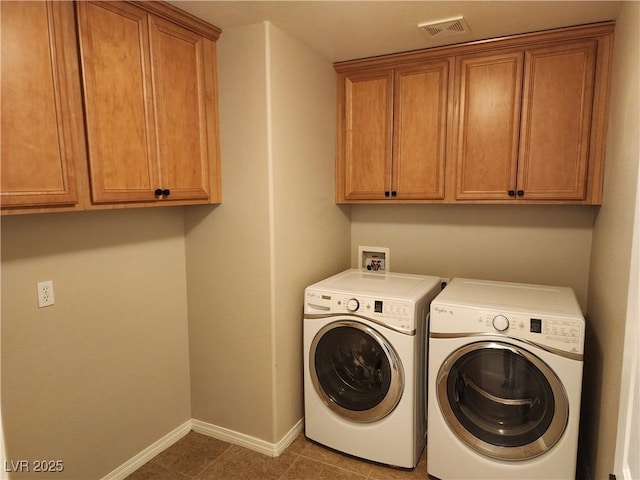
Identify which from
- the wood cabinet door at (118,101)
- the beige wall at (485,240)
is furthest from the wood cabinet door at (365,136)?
the wood cabinet door at (118,101)

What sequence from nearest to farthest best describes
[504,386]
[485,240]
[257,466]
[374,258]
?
[504,386] < [257,466] < [485,240] < [374,258]

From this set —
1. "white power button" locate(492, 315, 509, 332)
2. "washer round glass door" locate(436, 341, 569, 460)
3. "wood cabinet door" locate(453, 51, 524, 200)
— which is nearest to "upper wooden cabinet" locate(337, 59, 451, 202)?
"wood cabinet door" locate(453, 51, 524, 200)

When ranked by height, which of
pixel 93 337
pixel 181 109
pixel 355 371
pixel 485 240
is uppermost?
pixel 181 109

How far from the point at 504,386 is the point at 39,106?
229cm

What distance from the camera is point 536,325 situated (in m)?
1.85

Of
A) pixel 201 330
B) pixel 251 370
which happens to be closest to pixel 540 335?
pixel 251 370

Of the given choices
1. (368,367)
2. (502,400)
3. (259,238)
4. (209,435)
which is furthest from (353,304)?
(209,435)

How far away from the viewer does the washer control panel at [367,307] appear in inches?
82.6

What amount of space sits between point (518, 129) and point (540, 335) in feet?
3.82

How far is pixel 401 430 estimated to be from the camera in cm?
217

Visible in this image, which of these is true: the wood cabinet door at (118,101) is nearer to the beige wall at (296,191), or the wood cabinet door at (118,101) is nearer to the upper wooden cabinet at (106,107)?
the upper wooden cabinet at (106,107)

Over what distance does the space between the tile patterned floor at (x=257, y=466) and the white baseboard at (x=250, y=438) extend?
0.03m

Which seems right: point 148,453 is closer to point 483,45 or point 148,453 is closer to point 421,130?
point 421,130

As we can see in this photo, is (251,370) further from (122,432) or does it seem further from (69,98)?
(69,98)
